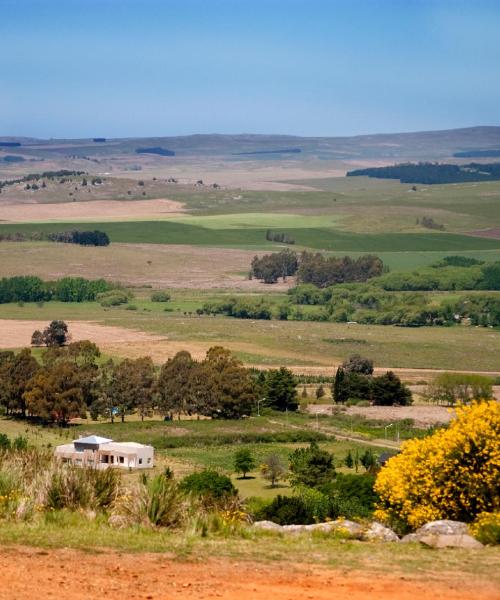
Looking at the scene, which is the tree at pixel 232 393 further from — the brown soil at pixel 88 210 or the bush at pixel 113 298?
the brown soil at pixel 88 210

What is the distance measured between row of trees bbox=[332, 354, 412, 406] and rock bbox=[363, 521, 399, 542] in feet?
143

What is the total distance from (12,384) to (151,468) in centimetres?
1784

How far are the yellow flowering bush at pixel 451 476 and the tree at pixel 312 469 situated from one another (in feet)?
59.6

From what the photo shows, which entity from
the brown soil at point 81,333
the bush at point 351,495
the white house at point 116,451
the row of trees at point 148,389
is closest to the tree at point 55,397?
the row of trees at point 148,389

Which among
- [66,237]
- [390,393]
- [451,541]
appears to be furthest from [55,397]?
[66,237]

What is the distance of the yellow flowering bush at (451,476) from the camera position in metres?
19.5

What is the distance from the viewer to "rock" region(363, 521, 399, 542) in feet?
54.3

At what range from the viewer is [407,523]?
63.5ft

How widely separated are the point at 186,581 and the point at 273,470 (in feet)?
96.1

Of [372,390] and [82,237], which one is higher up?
[372,390]

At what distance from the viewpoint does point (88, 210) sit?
187500 mm

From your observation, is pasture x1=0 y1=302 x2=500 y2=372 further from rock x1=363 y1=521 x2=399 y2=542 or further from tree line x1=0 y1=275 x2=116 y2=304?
rock x1=363 y1=521 x2=399 y2=542

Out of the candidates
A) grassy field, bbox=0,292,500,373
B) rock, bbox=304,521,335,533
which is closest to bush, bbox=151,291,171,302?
grassy field, bbox=0,292,500,373

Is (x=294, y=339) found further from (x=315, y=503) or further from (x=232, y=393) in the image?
(x=315, y=503)
